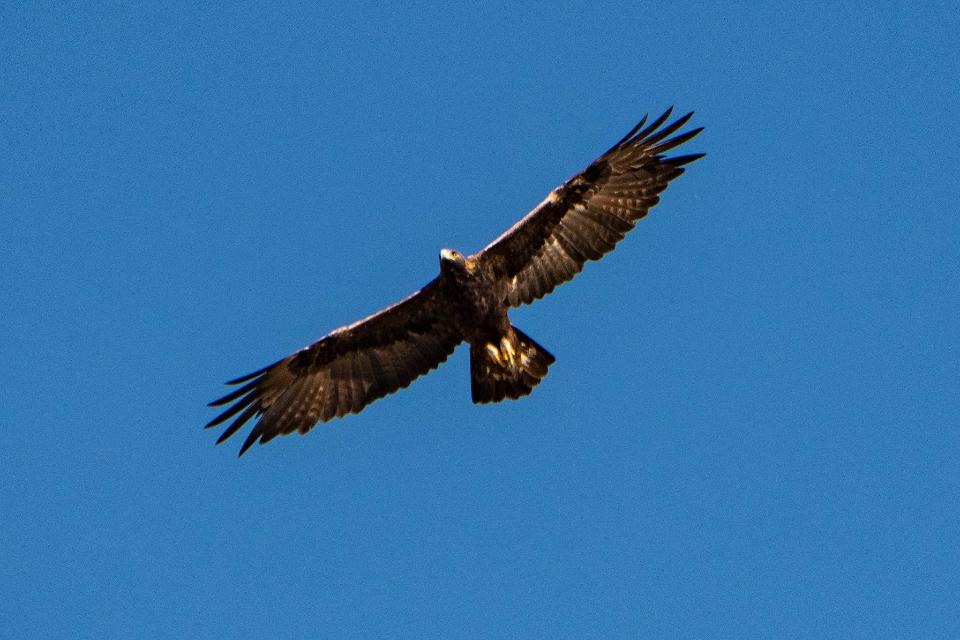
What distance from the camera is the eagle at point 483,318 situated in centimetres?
1855

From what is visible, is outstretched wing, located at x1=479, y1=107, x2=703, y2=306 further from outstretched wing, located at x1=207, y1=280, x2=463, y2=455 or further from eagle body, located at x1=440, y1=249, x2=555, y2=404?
outstretched wing, located at x1=207, y1=280, x2=463, y2=455

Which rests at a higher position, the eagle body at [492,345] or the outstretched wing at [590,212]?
the outstretched wing at [590,212]

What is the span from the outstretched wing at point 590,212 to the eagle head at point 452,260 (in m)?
0.61

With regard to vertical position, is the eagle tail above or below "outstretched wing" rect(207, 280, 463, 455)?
below

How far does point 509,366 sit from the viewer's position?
61.0ft

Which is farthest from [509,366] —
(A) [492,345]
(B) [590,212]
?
(B) [590,212]

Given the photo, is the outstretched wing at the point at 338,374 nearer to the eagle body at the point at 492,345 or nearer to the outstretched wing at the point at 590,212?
the eagle body at the point at 492,345

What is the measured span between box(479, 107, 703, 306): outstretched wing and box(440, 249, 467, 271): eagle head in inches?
23.9

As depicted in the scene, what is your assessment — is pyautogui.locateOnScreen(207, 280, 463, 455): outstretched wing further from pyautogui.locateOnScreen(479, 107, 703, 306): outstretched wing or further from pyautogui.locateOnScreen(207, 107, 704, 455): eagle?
pyautogui.locateOnScreen(479, 107, 703, 306): outstretched wing

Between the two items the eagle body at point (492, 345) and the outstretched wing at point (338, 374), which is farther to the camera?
the outstretched wing at point (338, 374)

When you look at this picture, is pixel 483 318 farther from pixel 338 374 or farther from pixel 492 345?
pixel 338 374

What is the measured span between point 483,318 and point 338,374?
6.02 feet

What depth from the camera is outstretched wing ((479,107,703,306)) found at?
1875 centimetres

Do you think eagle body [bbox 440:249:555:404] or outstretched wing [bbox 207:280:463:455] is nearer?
eagle body [bbox 440:249:555:404]
